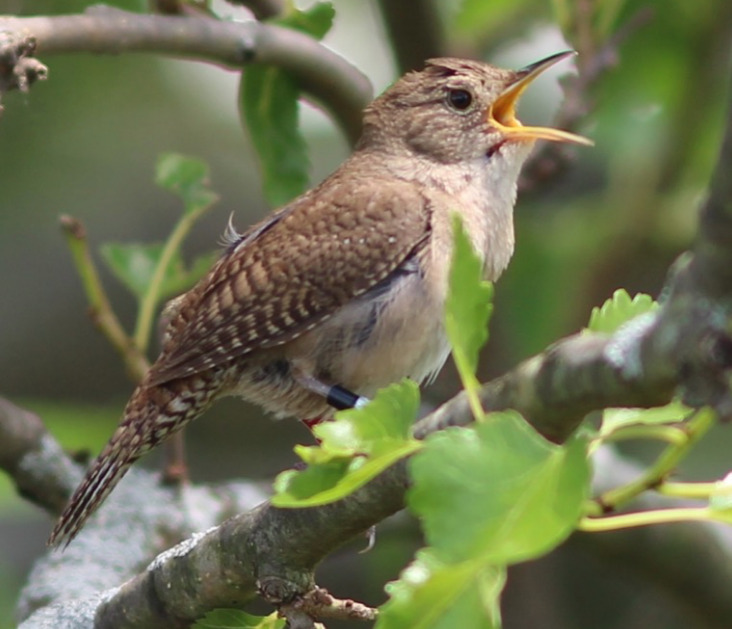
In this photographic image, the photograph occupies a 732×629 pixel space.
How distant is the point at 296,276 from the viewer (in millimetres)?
2973

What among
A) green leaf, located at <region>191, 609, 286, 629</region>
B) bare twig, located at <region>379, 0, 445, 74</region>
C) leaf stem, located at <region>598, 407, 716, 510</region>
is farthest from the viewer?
bare twig, located at <region>379, 0, 445, 74</region>

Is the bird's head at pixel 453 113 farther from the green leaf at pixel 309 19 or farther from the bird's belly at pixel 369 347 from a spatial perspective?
the bird's belly at pixel 369 347

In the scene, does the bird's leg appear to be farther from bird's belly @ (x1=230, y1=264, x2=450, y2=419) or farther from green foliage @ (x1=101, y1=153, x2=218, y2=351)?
green foliage @ (x1=101, y1=153, x2=218, y2=351)

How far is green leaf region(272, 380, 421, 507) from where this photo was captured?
1386 millimetres

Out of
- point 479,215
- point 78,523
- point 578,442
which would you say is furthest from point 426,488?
point 479,215

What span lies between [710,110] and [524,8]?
73 centimetres

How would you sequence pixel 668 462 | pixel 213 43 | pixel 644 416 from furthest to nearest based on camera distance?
pixel 213 43 < pixel 644 416 < pixel 668 462

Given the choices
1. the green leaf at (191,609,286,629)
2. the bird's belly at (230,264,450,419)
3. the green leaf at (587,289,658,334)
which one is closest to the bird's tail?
the bird's belly at (230,264,450,419)

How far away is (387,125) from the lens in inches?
140

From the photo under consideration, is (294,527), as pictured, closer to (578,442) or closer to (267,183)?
(578,442)

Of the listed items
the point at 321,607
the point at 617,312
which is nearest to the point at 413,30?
the point at 321,607

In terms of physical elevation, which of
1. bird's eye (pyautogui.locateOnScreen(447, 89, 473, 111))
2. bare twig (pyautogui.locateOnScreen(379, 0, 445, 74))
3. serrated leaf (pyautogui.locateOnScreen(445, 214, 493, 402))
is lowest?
bird's eye (pyautogui.locateOnScreen(447, 89, 473, 111))

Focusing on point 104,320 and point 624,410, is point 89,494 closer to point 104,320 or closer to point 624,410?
point 104,320

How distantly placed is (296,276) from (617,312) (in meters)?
1.45
